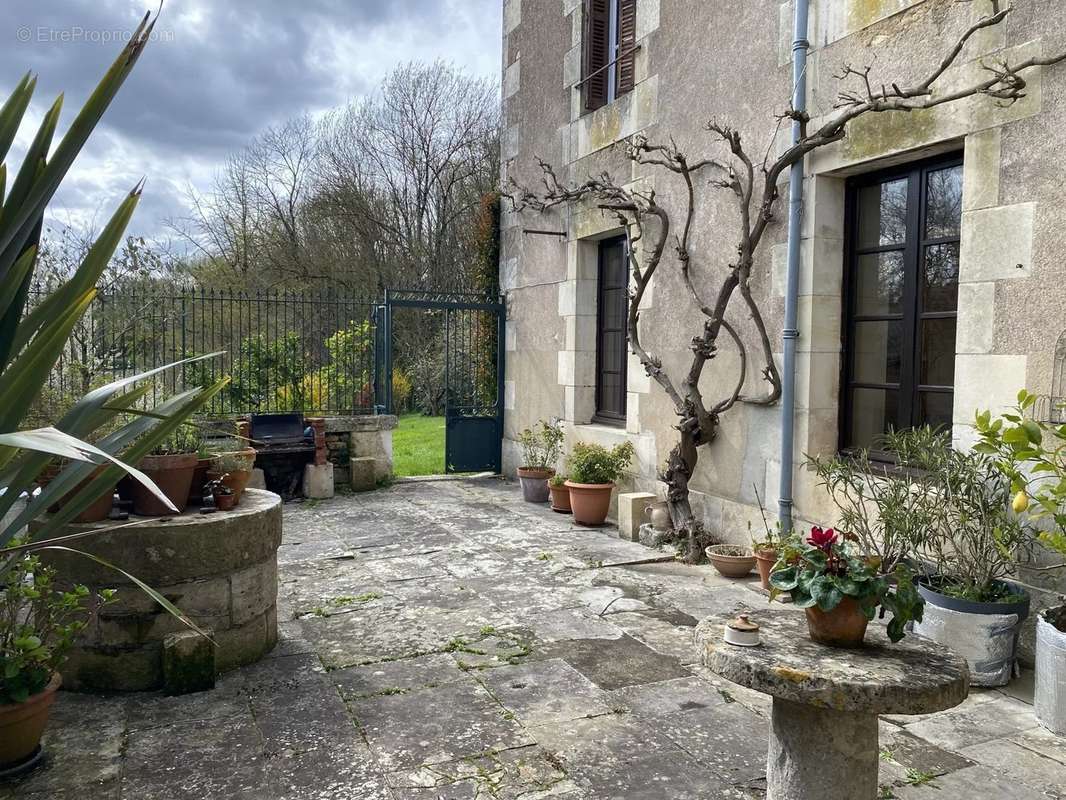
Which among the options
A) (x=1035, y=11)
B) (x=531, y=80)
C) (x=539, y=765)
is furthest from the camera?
(x=531, y=80)


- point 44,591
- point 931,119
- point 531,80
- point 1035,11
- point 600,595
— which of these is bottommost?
point 600,595

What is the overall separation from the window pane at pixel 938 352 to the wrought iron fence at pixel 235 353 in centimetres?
516

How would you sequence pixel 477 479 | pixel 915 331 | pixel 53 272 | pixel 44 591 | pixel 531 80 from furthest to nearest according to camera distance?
pixel 477 479 → pixel 531 80 → pixel 53 272 → pixel 915 331 → pixel 44 591

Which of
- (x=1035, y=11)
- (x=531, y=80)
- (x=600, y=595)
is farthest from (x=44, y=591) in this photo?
(x=531, y=80)

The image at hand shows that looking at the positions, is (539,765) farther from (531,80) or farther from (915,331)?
(531,80)

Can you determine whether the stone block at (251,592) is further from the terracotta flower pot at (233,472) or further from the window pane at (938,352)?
the window pane at (938,352)

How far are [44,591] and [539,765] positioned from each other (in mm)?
1889

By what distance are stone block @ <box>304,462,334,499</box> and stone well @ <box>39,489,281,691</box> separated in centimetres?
421

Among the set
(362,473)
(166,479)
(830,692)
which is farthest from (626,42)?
(830,692)

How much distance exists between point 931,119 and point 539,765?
3.58 metres

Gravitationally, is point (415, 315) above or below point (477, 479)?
above

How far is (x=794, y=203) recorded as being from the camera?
482 cm

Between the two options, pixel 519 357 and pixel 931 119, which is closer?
pixel 931 119

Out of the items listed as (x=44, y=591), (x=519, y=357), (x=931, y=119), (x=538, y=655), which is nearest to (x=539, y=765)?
(x=538, y=655)
